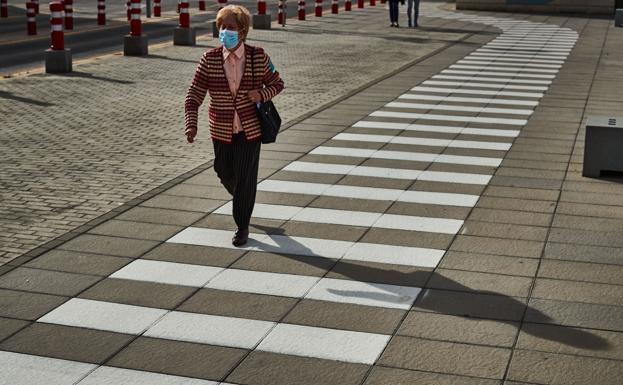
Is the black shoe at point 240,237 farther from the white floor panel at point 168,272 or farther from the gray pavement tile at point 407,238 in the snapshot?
the gray pavement tile at point 407,238

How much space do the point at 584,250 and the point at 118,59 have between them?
16.1 metres

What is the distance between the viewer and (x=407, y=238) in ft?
30.0

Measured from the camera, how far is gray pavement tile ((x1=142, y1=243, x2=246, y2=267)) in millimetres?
8414

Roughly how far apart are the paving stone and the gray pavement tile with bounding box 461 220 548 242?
5.35 feet

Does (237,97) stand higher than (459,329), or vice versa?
(237,97)

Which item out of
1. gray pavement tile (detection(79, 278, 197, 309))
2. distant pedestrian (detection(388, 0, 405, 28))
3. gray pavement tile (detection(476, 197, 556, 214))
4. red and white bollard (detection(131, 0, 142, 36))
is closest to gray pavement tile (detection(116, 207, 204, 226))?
gray pavement tile (detection(79, 278, 197, 309))

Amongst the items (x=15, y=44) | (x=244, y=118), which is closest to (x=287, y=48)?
(x=15, y=44)

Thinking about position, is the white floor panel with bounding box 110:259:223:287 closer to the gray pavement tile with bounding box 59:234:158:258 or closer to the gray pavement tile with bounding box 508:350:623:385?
the gray pavement tile with bounding box 59:234:158:258

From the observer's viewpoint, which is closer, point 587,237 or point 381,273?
point 381,273

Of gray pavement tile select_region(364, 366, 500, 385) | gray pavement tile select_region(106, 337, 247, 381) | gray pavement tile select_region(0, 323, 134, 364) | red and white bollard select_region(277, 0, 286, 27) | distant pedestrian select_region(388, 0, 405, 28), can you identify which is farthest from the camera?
distant pedestrian select_region(388, 0, 405, 28)

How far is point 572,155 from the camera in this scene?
12.9 meters

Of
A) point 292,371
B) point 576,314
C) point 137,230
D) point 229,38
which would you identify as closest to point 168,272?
point 137,230

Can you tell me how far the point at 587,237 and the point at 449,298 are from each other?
6.94ft

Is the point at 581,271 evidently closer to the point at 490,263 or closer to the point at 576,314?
the point at 490,263
